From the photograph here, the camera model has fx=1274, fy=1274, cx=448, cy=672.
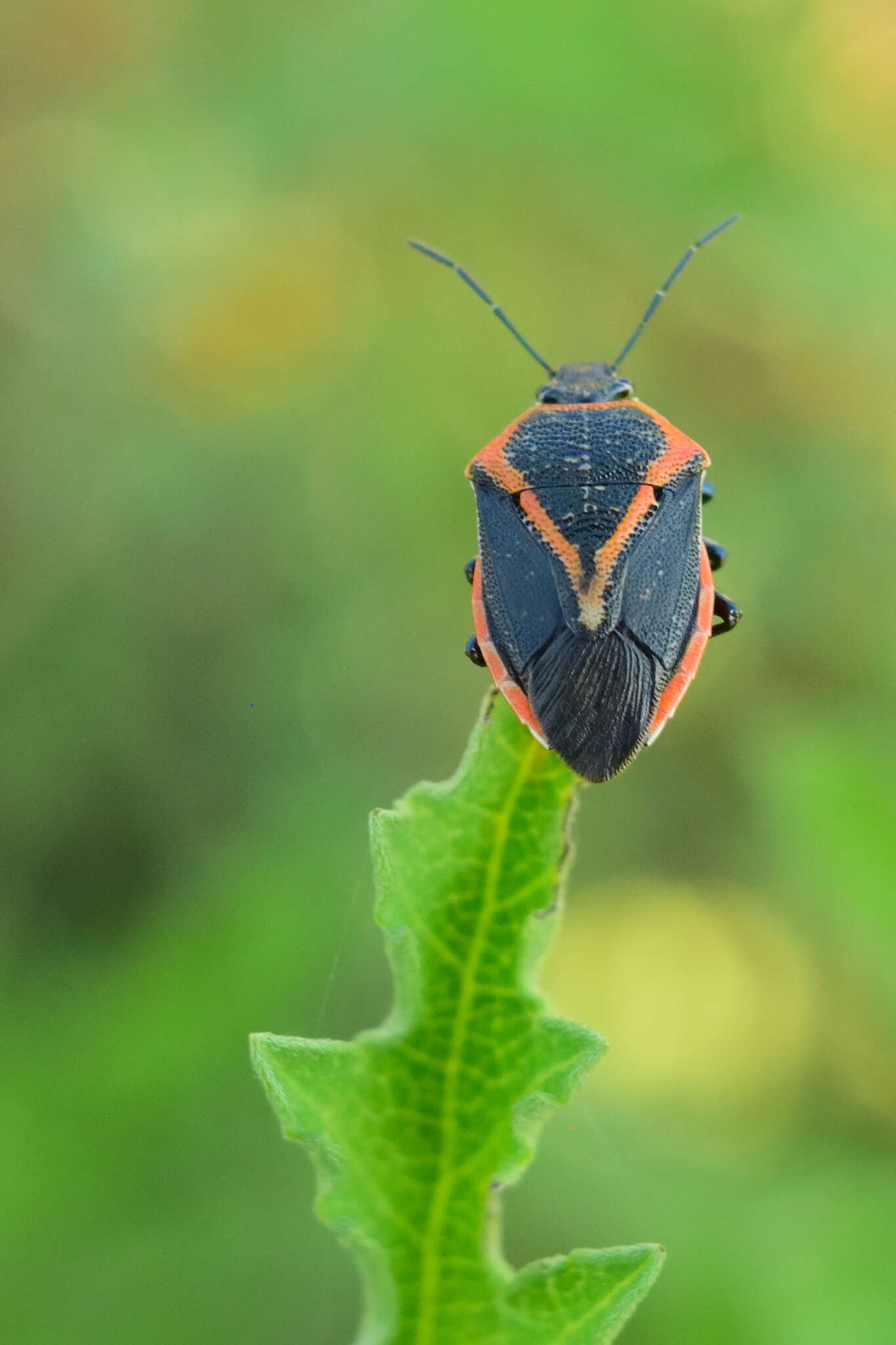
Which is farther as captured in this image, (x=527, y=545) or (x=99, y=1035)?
(x=99, y=1035)

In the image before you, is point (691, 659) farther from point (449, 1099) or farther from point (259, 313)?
point (259, 313)

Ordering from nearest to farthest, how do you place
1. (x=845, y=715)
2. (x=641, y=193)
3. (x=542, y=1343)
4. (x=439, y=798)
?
1. (x=542, y=1343)
2. (x=439, y=798)
3. (x=845, y=715)
4. (x=641, y=193)

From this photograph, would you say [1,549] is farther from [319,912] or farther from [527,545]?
[527,545]

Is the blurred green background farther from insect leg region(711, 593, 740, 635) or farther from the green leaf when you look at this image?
the green leaf

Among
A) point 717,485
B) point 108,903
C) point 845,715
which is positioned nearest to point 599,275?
point 717,485

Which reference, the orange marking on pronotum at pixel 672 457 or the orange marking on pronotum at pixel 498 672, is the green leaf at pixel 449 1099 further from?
the orange marking on pronotum at pixel 672 457

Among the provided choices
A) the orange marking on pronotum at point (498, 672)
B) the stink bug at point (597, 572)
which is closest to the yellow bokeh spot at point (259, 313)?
the stink bug at point (597, 572)

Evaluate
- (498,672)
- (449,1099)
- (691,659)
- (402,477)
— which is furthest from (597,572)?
(402,477)

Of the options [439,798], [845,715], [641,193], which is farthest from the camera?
[641,193]
